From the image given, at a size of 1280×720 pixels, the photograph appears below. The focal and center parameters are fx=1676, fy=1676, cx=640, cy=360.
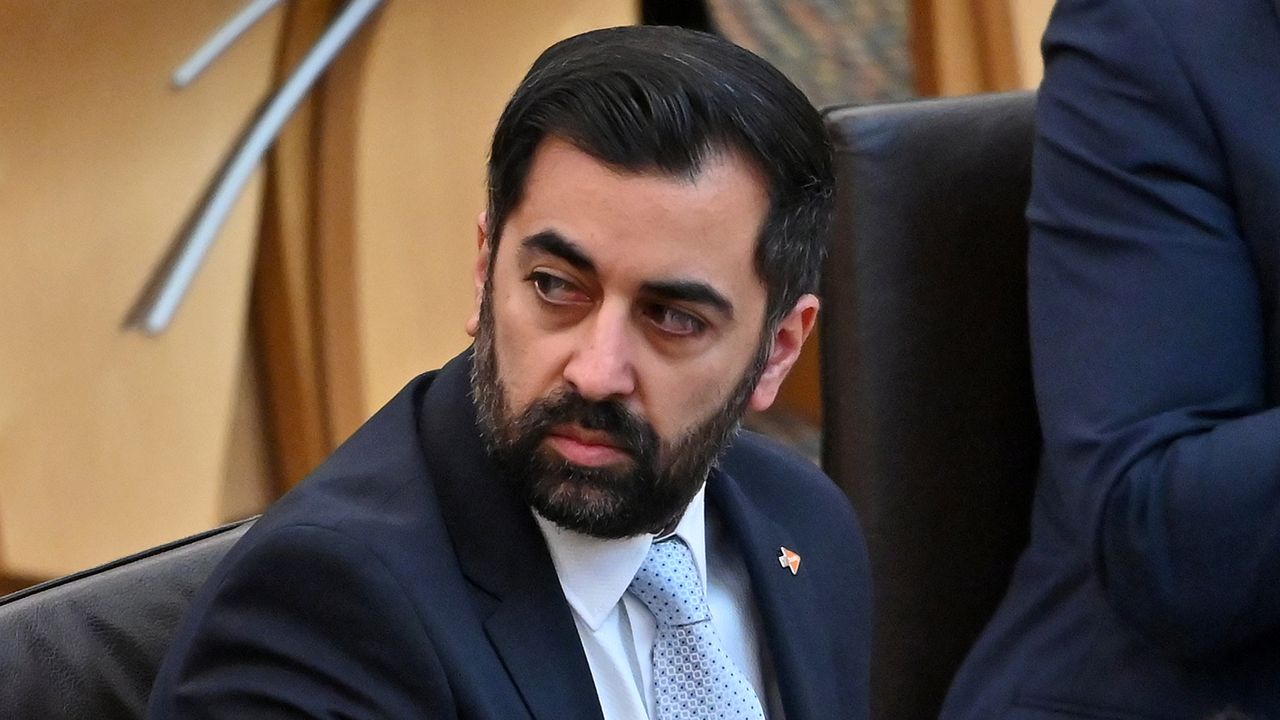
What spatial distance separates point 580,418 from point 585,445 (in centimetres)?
2

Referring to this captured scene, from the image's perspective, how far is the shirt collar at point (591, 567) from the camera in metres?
1.16

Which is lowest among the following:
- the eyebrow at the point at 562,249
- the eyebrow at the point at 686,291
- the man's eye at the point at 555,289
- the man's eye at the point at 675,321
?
the man's eye at the point at 675,321

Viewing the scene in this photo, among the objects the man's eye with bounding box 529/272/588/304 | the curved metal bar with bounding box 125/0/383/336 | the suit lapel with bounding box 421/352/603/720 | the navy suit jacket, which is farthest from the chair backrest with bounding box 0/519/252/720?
the curved metal bar with bounding box 125/0/383/336

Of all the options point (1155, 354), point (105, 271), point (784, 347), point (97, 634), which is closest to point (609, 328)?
A: point (784, 347)

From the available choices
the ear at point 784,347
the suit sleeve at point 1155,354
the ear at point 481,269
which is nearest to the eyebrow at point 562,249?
the ear at point 481,269

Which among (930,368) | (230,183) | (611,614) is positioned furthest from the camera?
(230,183)

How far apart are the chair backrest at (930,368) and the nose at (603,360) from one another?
2.01 ft

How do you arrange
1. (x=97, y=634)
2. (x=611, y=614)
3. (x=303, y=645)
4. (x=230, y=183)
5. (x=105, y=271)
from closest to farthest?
(x=303, y=645) → (x=97, y=634) → (x=611, y=614) → (x=105, y=271) → (x=230, y=183)

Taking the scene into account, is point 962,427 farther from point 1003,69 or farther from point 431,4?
point 1003,69

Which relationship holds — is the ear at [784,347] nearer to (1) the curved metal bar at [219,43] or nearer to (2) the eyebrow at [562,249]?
(2) the eyebrow at [562,249]

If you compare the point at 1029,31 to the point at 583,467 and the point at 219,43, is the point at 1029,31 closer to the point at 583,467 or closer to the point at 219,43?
the point at 219,43

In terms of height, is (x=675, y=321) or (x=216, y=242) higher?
(x=675, y=321)

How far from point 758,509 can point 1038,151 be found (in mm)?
432

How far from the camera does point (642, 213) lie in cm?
109
